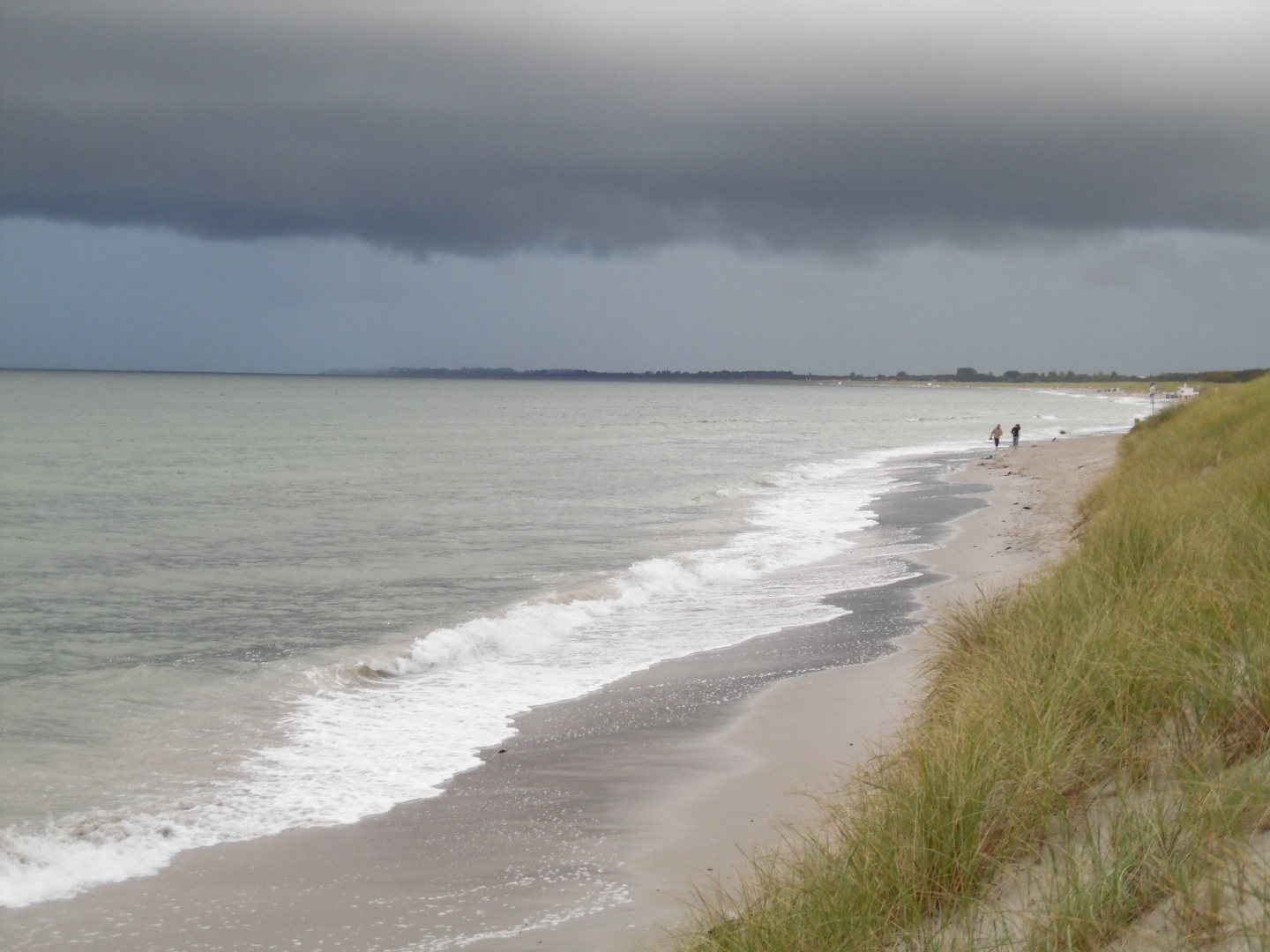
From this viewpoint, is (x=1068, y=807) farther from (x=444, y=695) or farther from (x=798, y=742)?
(x=444, y=695)

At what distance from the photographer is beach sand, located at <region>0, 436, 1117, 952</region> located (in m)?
5.47

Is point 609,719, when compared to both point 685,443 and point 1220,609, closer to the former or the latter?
point 1220,609

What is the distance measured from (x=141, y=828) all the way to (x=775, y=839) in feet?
13.2

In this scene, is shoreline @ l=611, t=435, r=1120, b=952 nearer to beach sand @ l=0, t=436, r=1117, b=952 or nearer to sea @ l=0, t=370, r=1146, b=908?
beach sand @ l=0, t=436, r=1117, b=952

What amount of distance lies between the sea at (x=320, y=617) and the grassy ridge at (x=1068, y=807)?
160 inches

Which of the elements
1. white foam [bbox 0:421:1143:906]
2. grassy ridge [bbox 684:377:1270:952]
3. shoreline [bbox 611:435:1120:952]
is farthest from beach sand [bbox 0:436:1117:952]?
grassy ridge [bbox 684:377:1270:952]

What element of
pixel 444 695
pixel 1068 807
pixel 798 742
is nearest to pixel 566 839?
pixel 798 742

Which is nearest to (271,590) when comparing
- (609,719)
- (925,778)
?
(609,719)

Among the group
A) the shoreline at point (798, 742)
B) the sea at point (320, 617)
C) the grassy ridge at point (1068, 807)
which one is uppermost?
the grassy ridge at point (1068, 807)

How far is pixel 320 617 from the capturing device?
1441 centimetres

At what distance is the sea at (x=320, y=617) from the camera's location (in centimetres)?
766

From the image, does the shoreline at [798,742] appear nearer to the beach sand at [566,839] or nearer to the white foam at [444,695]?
the beach sand at [566,839]

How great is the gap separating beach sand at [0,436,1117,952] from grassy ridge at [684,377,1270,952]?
1021 mm

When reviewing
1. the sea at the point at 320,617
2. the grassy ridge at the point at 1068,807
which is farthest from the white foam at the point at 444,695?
the grassy ridge at the point at 1068,807
